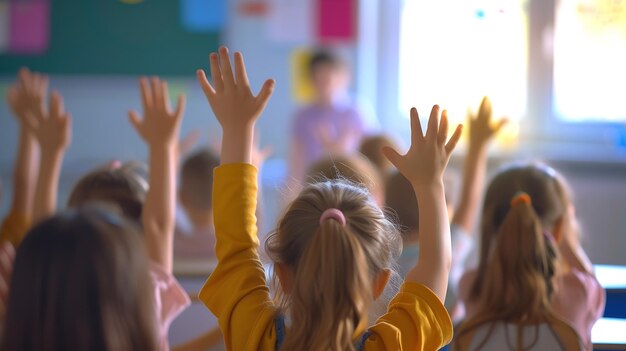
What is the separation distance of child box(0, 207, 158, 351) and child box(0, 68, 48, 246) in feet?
5.11

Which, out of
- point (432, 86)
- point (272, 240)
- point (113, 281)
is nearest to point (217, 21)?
point (432, 86)

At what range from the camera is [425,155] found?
1582 mm

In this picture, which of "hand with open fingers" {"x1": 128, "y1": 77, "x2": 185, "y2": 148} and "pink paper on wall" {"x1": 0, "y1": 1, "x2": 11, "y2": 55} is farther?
"pink paper on wall" {"x1": 0, "y1": 1, "x2": 11, "y2": 55}

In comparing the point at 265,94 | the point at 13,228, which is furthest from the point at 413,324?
the point at 13,228

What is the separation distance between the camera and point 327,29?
5.28 metres

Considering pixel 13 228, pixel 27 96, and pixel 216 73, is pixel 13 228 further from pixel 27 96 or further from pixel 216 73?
pixel 216 73

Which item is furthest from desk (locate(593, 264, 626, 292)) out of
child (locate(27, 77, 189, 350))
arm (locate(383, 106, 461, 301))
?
child (locate(27, 77, 189, 350))

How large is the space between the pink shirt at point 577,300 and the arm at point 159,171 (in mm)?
762

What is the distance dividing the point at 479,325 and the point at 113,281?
1111 mm

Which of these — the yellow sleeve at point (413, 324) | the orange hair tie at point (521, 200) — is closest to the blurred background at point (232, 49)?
the orange hair tie at point (521, 200)

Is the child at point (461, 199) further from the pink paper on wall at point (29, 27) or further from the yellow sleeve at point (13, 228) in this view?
the pink paper on wall at point (29, 27)

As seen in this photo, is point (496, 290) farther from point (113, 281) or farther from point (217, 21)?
point (217, 21)

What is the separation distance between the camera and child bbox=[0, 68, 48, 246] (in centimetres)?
270

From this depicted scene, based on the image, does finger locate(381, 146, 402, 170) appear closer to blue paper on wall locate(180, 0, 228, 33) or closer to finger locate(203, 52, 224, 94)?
finger locate(203, 52, 224, 94)
